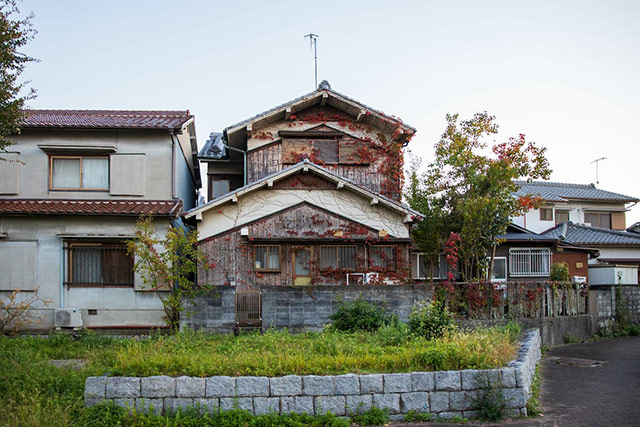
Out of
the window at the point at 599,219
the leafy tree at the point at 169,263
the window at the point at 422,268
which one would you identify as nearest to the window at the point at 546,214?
the window at the point at 599,219

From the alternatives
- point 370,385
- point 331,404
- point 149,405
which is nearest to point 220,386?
point 149,405

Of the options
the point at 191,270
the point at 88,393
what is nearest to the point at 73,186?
the point at 191,270

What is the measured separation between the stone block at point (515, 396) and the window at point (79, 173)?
42.7 feet

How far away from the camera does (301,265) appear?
17.6 metres

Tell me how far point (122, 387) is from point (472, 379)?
5413 millimetres

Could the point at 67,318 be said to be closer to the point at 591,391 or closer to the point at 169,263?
the point at 169,263

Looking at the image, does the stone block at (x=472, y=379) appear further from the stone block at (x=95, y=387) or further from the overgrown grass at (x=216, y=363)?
the stone block at (x=95, y=387)

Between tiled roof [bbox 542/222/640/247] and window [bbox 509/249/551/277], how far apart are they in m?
6.29

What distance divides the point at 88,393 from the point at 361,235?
10.1 metres

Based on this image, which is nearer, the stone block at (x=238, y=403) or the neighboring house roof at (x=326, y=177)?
the stone block at (x=238, y=403)

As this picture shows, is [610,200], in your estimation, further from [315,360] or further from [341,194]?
[315,360]

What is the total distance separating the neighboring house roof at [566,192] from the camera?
1342 inches

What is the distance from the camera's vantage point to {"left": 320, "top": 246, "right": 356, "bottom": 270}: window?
1762 cm

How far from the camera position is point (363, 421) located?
353 inches
